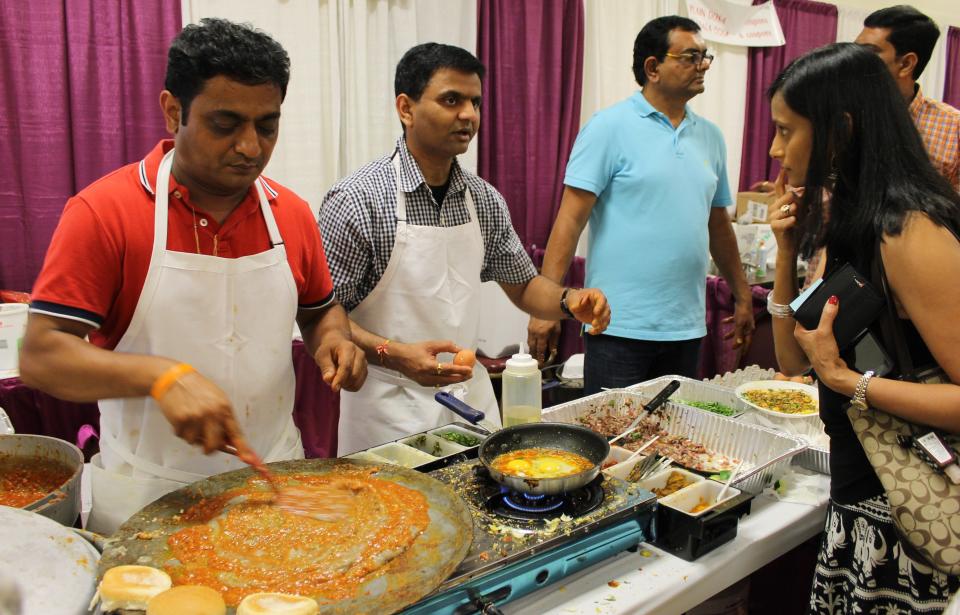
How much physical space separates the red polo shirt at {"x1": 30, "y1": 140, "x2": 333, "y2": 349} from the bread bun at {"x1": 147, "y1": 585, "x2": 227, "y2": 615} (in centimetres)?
68

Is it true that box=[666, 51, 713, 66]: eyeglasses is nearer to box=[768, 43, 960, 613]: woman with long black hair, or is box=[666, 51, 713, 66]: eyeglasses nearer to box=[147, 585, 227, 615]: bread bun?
box=[768, 43, 960, 613]: woman with long black hair

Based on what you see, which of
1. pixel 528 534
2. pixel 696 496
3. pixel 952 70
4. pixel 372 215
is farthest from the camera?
pixel 952 70

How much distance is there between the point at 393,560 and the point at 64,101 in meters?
3.20

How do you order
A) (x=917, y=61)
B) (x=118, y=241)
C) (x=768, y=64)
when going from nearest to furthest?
(x=118, y=241) < (x=917, y=61) < (x=768, y=64)

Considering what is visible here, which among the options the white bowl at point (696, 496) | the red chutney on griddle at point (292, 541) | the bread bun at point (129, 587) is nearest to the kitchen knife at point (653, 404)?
the white bowl at point (696, 496)

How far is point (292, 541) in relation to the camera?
135cm

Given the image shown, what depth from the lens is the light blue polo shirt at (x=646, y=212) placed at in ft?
9.64

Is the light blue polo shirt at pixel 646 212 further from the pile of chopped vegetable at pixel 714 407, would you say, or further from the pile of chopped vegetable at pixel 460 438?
the pile of chopped vegetable at pixel 460 438

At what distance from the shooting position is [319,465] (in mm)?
1627

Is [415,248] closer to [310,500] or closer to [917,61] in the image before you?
[310,500]

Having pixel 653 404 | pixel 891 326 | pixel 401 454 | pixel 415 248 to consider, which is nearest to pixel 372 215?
pixel 415 248

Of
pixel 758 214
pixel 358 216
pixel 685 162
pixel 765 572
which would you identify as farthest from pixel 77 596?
pixel 758 214

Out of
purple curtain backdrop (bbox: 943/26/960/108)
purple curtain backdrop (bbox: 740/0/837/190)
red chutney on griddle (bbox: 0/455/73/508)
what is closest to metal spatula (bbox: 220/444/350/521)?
red chutney on griddle (bbox: 0/455/73/508)

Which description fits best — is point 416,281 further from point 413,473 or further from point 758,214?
point 758,214
